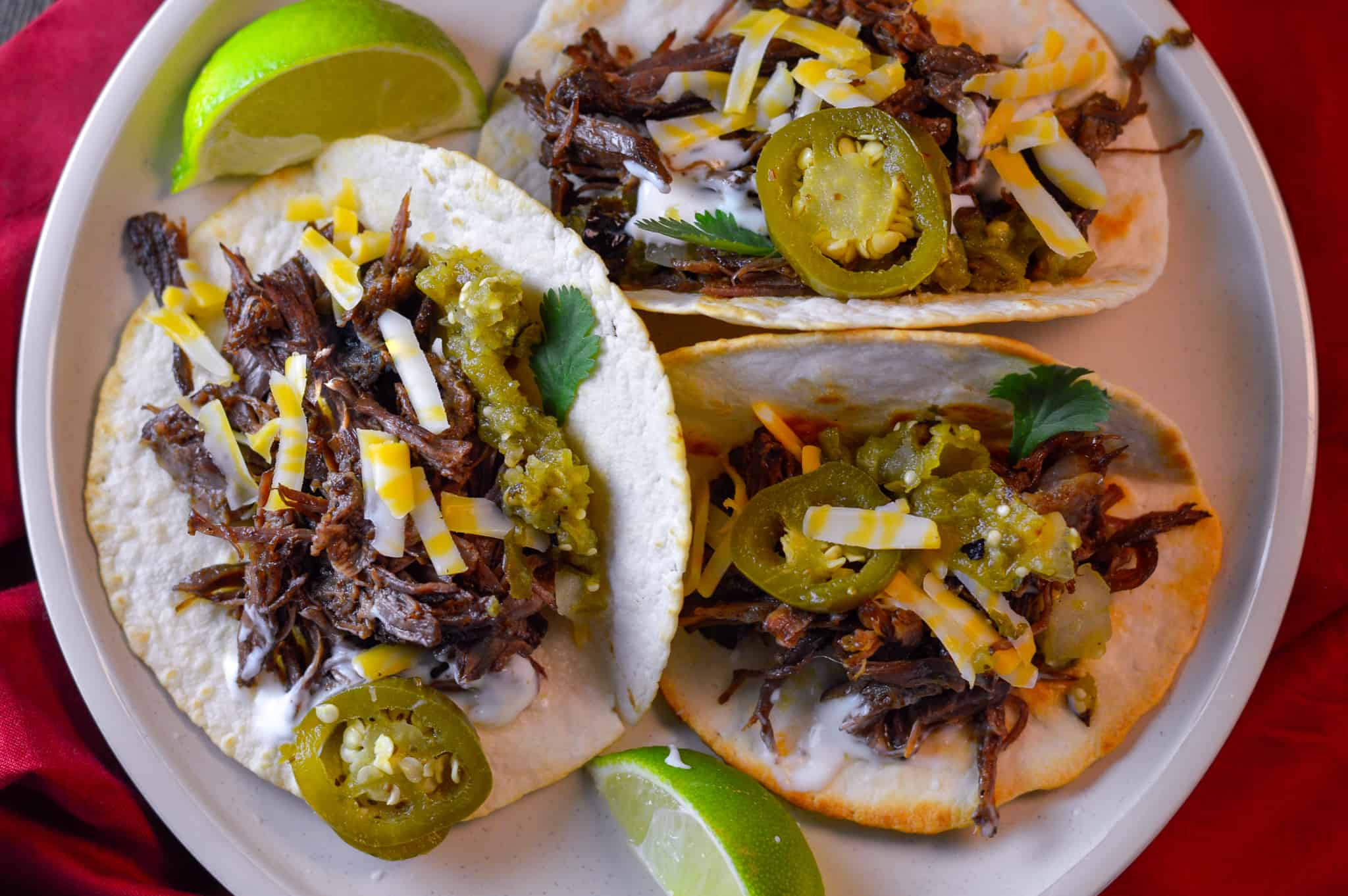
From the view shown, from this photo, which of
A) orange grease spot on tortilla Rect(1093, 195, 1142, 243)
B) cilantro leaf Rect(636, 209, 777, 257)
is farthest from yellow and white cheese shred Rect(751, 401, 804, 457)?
orange grease spot on tortilla Rect(1093, 195, 1142, 243)

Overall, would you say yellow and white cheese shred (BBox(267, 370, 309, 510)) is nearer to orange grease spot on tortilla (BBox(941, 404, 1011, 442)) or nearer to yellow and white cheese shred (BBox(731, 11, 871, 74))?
yellow and white cheese shred (BBox(731, 11, 871, 74))

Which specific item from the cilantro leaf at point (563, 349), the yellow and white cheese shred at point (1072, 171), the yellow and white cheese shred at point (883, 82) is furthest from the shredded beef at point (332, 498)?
the yellow and white cheese shred at point (1072, 171)

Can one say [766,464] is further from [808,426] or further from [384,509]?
[384,509]

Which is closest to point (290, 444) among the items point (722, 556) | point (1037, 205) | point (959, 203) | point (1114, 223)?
point (722, 556)

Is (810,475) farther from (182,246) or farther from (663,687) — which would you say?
(182,246)

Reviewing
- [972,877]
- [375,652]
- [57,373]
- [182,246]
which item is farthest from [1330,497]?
[57,373]
